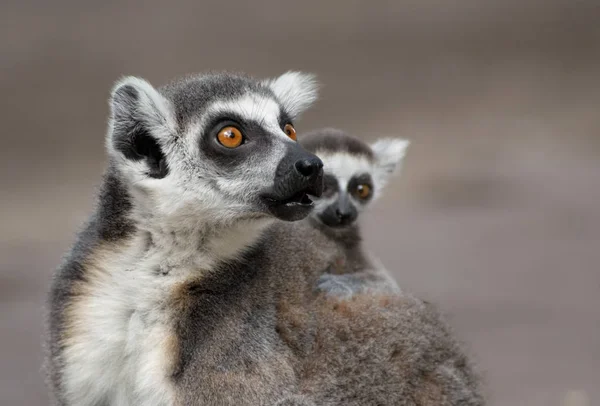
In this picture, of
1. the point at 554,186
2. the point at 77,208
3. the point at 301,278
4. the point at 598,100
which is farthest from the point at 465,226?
the point at 301,278

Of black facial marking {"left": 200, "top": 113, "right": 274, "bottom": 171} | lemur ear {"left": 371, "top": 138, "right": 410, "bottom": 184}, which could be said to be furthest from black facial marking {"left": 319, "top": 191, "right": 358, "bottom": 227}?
black facial marking {"left": 200, "top": 113, "right": 274, "bottom": 171}

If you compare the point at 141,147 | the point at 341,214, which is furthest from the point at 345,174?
the point at 141,147

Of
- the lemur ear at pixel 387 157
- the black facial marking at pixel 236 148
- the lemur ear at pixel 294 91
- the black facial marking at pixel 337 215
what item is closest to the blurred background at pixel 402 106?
the lemur ear at pixel 387 157

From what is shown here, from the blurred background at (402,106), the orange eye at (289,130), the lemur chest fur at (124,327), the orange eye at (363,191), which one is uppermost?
the blurred background at (402,106)

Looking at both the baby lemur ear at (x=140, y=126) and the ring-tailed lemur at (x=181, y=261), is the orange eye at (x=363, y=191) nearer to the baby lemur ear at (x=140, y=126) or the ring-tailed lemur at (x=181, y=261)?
the ring-tailed lemur at (x=181, y=261)

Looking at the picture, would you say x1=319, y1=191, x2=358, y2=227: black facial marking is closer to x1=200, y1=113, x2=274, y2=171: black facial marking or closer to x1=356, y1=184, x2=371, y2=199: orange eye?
x1=356, y1=184, x2=371, y2=199: orange eye

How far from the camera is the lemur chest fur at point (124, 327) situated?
159 inches

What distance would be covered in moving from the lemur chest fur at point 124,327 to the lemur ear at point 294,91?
113 centimetres

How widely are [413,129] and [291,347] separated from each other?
1097cm

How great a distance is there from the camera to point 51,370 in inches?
175

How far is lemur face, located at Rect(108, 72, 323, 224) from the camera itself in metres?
4.18

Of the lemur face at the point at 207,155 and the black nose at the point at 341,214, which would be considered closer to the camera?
the lemur face at the point at 207,155

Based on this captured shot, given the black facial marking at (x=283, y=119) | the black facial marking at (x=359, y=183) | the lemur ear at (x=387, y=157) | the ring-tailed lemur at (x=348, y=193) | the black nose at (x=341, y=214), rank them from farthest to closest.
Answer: the lemur ear at (x=387, y=157), the black facial marking at (x=359, y=183), the black nose at (x=341, y=214), the ring-tailed lemur at (x=348, y=193), the black facial marking at (x=283, y=119)

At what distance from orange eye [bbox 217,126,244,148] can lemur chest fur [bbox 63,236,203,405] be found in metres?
0.55
